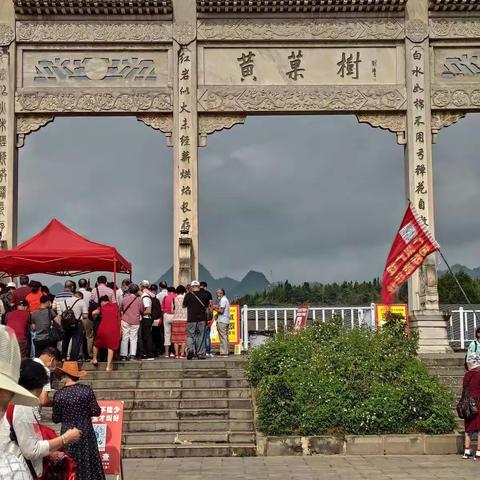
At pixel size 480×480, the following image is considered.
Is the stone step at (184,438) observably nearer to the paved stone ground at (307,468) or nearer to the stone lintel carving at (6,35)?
the paved stone ground at (307,468)

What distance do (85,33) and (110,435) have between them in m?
12.3

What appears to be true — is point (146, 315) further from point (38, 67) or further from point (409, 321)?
point (38, 67)

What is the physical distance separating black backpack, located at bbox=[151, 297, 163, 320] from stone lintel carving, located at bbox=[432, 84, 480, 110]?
733 cm

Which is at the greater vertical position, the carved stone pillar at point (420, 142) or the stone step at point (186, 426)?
the carved stone pillar at point (420, 142)

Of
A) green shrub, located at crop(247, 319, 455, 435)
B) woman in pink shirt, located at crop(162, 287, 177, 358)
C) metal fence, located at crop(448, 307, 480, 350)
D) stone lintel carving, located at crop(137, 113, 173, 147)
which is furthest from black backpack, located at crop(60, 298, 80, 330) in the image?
metal fence, located at crop(448, 307, 480, 350)

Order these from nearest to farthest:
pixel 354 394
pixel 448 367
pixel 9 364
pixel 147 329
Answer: pixel 9 364, pixel 354 394, pixel 448 367, pixel 147 329

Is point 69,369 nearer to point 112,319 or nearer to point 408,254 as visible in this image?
point 112,319

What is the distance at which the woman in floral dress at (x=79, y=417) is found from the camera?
6402 millimetres

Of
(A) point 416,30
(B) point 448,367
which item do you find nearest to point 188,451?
(B) point 448,367

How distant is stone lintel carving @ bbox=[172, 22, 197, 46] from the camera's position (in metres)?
18.1

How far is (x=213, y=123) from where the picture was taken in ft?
59.0

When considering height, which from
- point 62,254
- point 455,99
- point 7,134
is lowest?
point 62,254

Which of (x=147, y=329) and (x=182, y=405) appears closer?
(x=182, y=405)

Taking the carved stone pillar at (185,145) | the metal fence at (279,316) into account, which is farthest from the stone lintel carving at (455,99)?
the carved stone pillar at (185,145)
